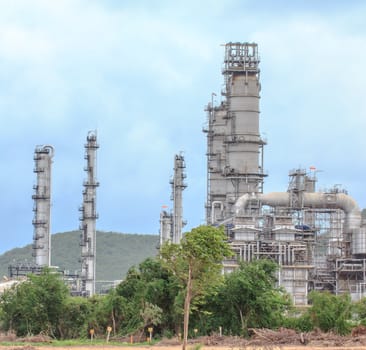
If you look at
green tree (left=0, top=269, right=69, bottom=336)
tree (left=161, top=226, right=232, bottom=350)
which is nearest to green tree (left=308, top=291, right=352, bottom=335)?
tree (left=161, top=226, right=232, bottom=350)

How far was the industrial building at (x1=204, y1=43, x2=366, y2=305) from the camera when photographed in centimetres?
8438

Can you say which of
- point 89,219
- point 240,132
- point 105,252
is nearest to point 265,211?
point 240,132

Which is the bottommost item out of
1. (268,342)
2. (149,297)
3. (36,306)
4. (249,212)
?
(268,342)

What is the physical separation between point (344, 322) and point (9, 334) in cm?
1698

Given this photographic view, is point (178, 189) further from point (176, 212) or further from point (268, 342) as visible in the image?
point (268, 342)

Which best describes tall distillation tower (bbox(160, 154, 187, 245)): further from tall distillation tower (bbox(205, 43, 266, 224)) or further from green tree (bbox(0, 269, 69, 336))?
green tree (bbox(0, 269, 69, 336))

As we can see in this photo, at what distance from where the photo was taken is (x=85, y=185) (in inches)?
3947

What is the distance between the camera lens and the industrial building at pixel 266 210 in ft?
277

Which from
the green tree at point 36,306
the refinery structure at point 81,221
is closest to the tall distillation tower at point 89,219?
the refinery structure at point 81,221

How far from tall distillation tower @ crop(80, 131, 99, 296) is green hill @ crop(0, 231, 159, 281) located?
4972cm

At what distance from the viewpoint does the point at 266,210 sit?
296 ft

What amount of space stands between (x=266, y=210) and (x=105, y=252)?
8120 centimetres

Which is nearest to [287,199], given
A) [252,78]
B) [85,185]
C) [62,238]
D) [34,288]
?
[252,78]

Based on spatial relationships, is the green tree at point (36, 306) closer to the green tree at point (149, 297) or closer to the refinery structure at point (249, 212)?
the green tree at point (149, 297)
